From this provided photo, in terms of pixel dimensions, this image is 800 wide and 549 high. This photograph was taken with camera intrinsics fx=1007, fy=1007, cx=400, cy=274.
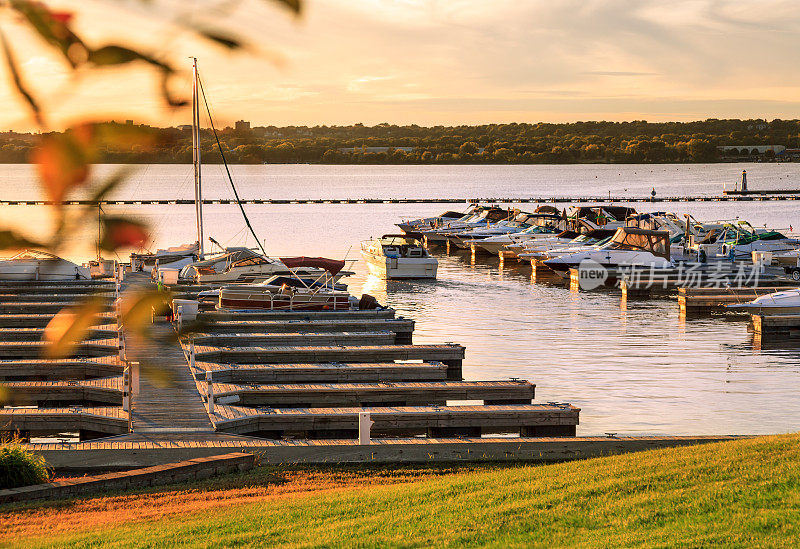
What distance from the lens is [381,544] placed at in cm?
896

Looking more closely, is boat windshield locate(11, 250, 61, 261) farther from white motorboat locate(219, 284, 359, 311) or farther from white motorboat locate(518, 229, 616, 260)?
white motorboat locate(518, 229, 616, 260)

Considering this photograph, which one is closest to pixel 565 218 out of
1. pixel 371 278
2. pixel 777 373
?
pixel 371 278

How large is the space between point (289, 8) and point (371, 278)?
5577 centimetres

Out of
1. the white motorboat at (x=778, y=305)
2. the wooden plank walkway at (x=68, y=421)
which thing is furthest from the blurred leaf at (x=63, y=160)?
the white motorboat at (x=778, y=305)

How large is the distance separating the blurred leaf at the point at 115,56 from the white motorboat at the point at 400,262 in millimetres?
52452

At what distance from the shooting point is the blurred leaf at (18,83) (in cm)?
124

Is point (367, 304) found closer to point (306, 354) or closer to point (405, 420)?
point (306, 354)

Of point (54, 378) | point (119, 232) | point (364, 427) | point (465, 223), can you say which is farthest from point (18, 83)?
point (465, 223)

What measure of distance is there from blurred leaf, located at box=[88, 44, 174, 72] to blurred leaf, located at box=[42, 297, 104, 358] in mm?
358

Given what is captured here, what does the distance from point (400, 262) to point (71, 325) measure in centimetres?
5251

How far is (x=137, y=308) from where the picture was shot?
1471 millimetres

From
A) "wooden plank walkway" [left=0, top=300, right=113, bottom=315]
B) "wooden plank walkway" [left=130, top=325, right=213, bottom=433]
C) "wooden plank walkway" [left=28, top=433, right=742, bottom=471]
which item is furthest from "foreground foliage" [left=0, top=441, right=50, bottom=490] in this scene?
"wooden plank walkway" [left=0, top=300, right=113, bottom=315]

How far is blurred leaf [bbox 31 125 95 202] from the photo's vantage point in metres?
1.21

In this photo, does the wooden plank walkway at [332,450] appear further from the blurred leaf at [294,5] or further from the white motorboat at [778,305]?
the white motorboat at [778,305]
